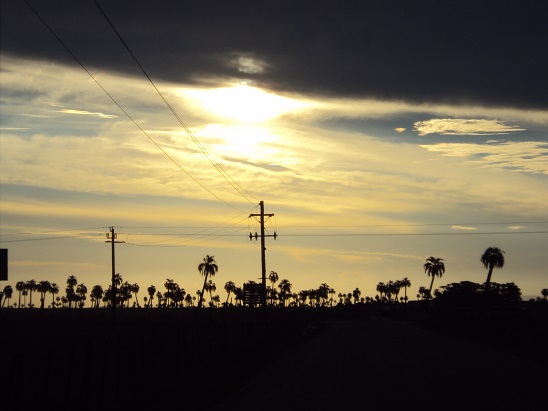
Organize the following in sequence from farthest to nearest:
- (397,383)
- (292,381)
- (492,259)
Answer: (492,259), (292,381), (397,383)

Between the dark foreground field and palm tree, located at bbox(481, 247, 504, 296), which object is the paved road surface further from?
palm tree, located at bbox(481, 247, 504, 296)

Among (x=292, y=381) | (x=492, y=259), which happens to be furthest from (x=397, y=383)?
(x=492, y=259)

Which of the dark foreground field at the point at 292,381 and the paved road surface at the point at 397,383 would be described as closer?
the paved road surface at the point at 397,383

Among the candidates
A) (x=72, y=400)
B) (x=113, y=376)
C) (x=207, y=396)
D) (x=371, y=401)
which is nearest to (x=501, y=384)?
(x=371, y=401)

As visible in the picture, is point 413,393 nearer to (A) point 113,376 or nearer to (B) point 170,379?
(B) point 170,379

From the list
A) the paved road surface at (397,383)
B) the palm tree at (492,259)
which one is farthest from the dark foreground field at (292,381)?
the palm tree at (492,259)

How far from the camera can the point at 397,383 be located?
22562mm

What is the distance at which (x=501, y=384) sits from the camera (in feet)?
72.7

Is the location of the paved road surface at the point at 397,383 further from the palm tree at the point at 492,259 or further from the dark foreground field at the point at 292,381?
the palm tree at the point at 492,259

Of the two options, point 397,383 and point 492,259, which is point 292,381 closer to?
point 397,383

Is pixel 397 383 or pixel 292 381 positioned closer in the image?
pixel 397 383

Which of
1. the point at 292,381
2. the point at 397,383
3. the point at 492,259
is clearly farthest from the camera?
the point at 492,259

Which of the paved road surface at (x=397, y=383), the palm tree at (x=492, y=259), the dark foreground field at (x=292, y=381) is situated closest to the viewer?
the paved road surface at (x=397, y=383)

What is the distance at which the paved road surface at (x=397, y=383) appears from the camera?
59.0 feet
